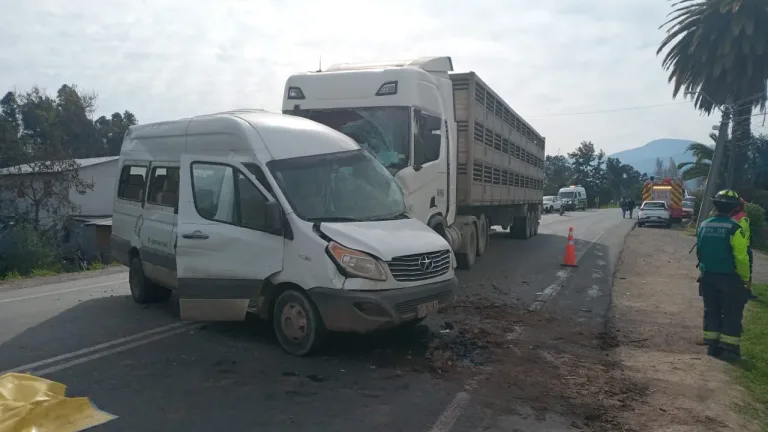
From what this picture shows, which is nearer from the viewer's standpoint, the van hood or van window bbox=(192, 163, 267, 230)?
the van hood

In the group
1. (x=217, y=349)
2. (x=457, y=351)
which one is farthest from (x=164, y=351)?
(x=457, y=351)

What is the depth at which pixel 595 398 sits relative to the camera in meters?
5.11

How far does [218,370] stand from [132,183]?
13.6 ft

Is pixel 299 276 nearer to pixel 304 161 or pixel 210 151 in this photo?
pixel 304 161

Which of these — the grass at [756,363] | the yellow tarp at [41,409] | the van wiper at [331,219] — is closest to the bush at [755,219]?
the grass at [756,363]

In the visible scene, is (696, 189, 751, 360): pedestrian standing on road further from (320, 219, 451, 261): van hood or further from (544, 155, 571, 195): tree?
(544, 155, 571, 195): tree

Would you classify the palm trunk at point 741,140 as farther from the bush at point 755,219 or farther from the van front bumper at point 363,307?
the van front bumper at point 363,307

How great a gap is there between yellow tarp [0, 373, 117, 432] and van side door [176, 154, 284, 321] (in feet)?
5.48

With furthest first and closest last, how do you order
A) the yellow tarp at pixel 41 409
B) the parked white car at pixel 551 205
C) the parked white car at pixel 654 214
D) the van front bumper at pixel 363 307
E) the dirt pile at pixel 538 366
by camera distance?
1. the parked white car at pixel 551 205
2. the parked white car at pixel 654 214
3. the van front bumper at pixel 363 307
4. the dirt pile at pixel 538 366
5. the yellow tarp at pixel 41 409

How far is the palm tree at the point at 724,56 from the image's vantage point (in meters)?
29.0

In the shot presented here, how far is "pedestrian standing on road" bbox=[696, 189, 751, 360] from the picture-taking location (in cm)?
640

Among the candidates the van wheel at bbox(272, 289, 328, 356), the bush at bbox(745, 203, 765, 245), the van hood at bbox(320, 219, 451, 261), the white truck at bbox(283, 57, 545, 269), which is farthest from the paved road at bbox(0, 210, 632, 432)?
the bush at bbox(745, 203, 765, 245)

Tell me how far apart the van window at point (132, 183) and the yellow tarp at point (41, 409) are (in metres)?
A: 3.76

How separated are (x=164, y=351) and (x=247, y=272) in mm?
1201
